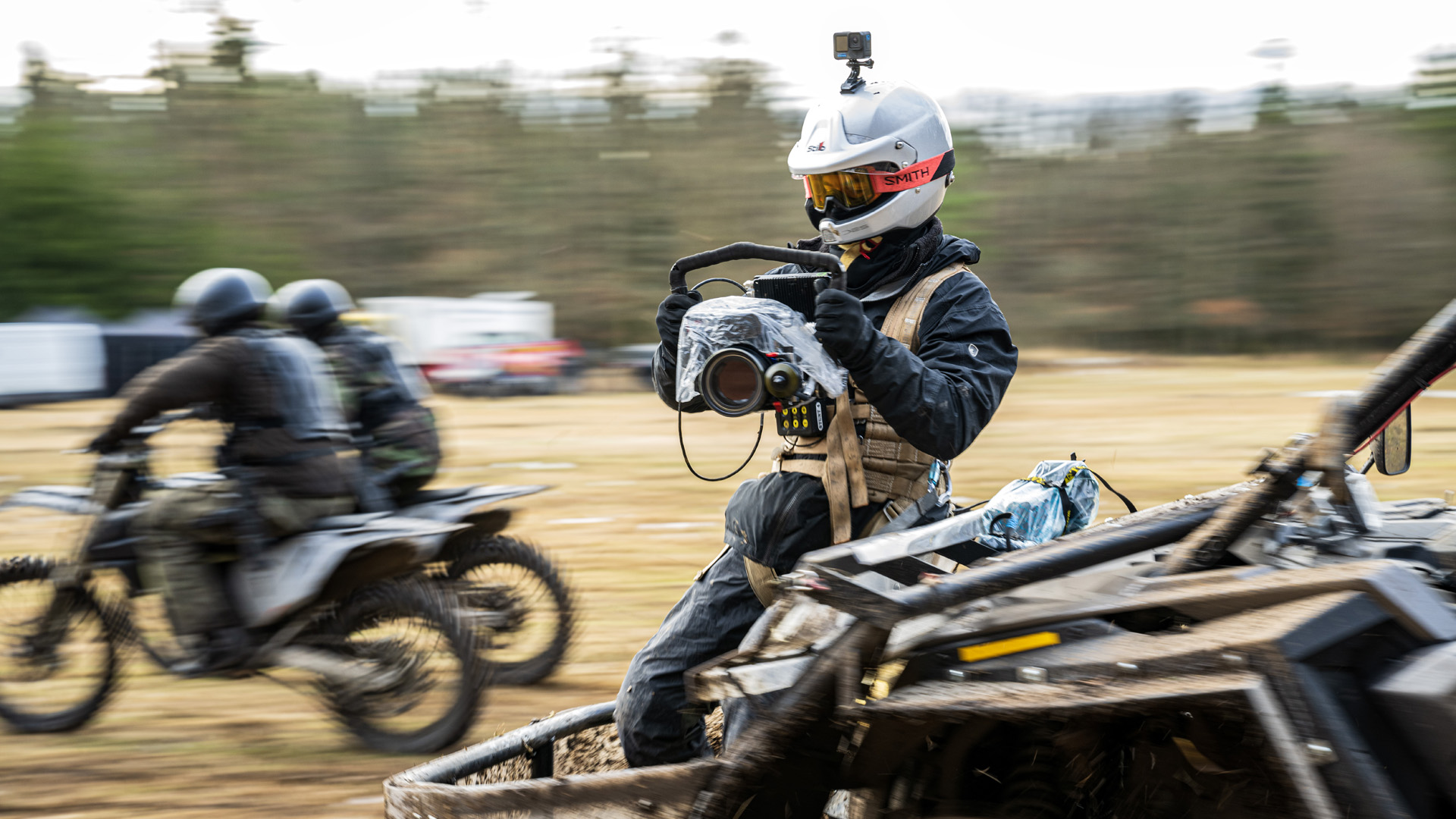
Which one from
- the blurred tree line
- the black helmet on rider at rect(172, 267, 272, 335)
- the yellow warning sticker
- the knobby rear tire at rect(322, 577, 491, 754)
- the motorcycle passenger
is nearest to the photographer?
the yellow warning sticker

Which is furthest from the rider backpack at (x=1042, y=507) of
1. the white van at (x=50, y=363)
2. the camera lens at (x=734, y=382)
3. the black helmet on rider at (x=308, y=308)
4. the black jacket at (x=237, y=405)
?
the white van at (x=50, y=363)

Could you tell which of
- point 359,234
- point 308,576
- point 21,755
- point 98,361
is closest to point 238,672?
point 308,576

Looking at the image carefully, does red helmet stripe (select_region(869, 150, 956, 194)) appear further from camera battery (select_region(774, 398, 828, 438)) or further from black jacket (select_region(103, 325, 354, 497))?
black jacket (select_region(103, 325, 354, 497))

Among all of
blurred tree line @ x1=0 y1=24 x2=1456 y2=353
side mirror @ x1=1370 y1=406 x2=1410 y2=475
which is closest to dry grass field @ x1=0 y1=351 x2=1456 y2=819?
side mirror @ x1=1370 y1=406 x2=1410 y2=475

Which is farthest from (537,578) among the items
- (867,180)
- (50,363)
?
(50,363)

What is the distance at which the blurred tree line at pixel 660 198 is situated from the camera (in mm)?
29547

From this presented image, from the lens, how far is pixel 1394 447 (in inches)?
95.0

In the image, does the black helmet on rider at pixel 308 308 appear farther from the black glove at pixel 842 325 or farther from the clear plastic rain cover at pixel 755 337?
the black glove at pixel 842 325

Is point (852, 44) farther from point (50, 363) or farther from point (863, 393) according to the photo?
point (50, 363)

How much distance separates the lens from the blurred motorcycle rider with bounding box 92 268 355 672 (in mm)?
4691

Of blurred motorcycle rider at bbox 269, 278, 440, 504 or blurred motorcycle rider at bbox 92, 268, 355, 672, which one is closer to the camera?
blurred motorcycle rider at bbox 92, 268, 355, 672

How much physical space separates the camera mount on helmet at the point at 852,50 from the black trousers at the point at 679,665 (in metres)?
1.02

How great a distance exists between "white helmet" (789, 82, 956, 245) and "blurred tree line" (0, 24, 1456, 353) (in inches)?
999

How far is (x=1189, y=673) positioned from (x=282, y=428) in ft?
12.6
